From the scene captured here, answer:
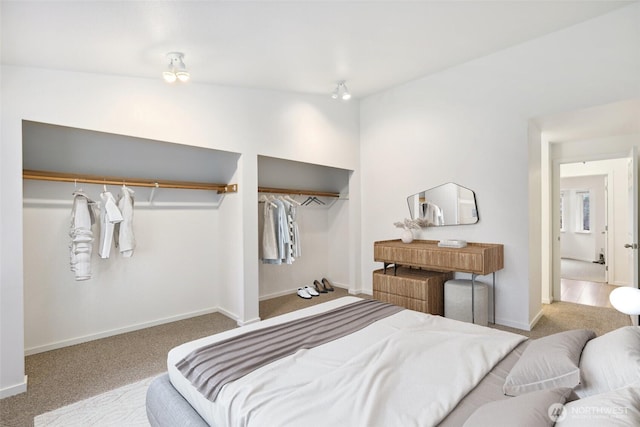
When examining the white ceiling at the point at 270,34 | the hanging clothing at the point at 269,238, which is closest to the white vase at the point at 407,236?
the hanging clothing at the point at 269,238

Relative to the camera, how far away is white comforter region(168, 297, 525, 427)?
119 centimetres

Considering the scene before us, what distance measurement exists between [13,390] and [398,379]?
276 cm

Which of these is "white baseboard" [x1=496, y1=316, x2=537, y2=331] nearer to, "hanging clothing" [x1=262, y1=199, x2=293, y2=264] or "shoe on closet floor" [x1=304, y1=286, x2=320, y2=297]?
"shoe on closet floor" [x1=304, y1=286, x2=320, y2=297]

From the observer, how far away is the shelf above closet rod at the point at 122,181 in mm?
2829

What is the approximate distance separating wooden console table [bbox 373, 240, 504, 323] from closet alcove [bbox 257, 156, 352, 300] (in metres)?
1.30

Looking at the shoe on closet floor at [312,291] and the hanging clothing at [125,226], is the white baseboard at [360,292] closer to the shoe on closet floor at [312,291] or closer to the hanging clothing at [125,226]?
the shoe on closet floor at [312,291]

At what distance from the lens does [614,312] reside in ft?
12.9

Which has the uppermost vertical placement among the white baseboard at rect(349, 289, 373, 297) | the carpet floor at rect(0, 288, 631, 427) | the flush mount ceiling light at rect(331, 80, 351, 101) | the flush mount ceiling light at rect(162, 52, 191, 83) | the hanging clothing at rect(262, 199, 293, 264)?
the flush mount ceiling light at rect(331, 80, 351, 101)

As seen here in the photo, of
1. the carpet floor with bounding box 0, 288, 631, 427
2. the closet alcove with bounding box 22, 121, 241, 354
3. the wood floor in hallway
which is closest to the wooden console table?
the carpet floor with bounding box 0, 288, 631, 427

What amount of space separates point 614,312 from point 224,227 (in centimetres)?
493

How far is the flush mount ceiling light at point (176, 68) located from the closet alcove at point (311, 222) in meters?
2.04

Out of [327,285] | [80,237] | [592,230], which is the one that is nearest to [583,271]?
[592,230]

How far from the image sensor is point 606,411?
902 millimetres

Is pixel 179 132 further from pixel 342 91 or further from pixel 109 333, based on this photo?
pixel 109 333
